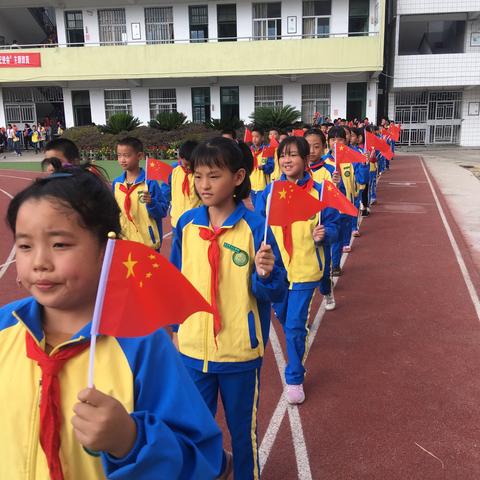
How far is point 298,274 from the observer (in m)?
3.76

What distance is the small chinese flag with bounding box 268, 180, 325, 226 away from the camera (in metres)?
2.88

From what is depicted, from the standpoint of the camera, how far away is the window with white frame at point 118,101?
2772cm

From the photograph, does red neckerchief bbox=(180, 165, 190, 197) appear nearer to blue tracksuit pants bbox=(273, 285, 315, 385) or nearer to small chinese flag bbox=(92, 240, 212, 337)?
blue tracksuit pants bbox=(273, 285, 315, 385)

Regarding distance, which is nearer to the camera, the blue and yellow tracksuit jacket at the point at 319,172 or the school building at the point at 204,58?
the blue and yellow tracksuit jacket at the point at 319,172

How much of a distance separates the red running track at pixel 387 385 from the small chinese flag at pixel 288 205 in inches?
57.4

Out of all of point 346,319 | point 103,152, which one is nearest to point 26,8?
point 103,152

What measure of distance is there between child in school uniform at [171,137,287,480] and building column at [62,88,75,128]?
90.5 ft

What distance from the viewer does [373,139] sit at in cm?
734

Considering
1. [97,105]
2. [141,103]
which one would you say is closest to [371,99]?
[141,103]

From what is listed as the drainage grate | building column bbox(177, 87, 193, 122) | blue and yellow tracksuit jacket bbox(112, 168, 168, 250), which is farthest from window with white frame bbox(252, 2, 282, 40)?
blue and yellow tracksuit jacket bbox(112, 168, 168, 250)

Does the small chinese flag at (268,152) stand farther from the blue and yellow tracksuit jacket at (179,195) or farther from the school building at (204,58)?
the school building at (204,58)

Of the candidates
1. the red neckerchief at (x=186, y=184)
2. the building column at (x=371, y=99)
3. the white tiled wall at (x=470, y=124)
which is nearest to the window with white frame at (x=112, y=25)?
the building column at (x=371, y=99)

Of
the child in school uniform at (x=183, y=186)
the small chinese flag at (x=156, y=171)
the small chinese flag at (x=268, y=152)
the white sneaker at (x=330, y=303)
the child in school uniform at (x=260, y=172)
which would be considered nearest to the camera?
the white sneaker at (x=330, y=303)

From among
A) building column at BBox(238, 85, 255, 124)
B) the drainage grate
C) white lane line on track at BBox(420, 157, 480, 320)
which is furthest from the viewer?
building column at BBox(238, 85, 255, 124)
